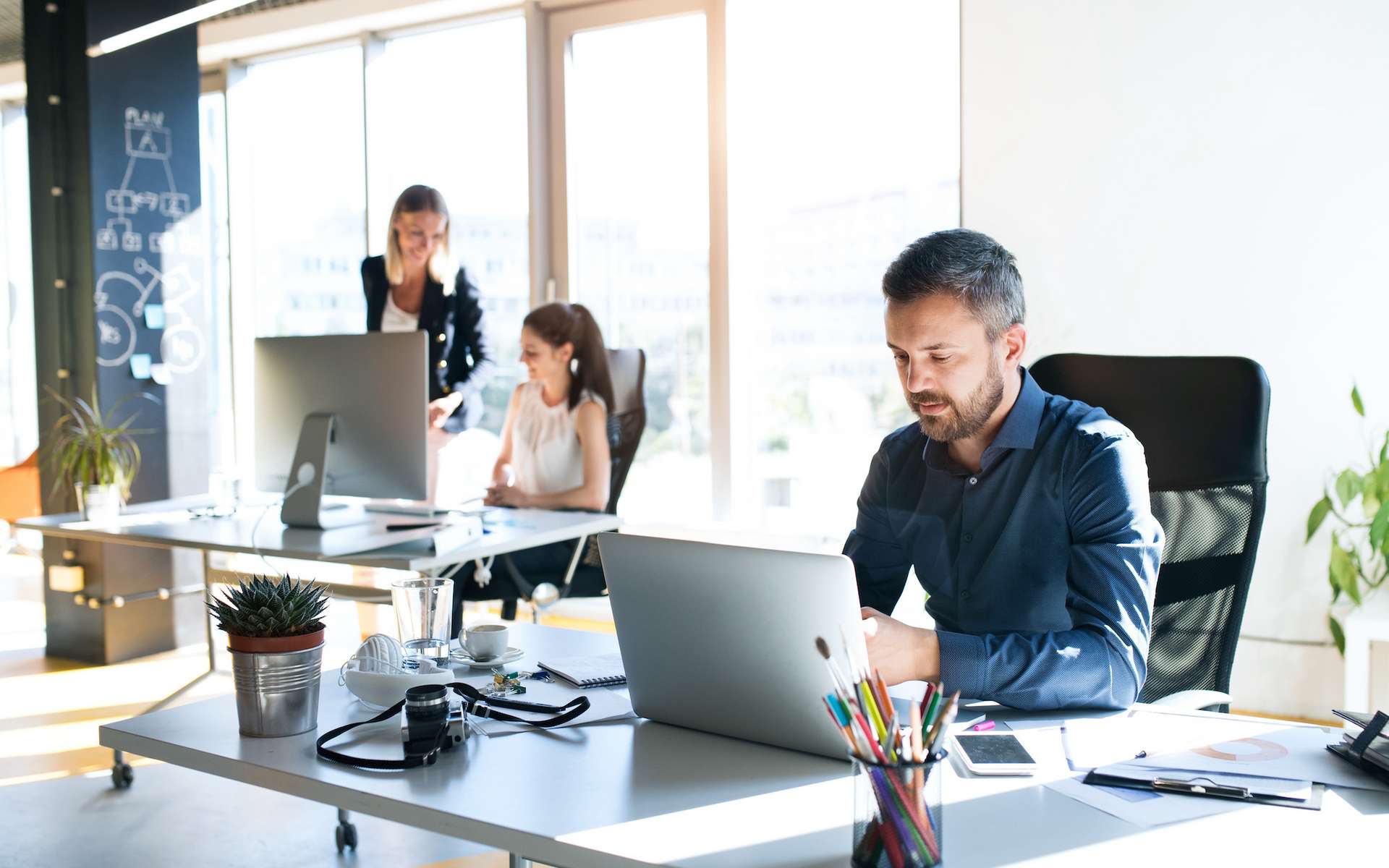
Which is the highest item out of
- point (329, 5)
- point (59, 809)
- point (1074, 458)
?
point (329, 5)

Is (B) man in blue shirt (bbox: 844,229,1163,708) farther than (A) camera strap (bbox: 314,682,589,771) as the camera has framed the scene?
Yes

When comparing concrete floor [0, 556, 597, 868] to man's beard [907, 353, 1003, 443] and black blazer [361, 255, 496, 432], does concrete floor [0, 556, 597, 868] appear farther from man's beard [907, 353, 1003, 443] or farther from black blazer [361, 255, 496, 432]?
man's beard [907, 353, 1003, 443]

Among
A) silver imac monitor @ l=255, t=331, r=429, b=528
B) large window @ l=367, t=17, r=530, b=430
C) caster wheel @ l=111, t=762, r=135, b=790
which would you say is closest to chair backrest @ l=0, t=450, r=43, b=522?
large window @ l=367, t=17, r=530, b=430

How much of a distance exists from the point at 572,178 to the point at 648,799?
4.22 m

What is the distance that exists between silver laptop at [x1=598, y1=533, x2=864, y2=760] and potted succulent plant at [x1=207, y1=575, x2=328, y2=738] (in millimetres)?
377

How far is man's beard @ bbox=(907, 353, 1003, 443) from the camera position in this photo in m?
1.70

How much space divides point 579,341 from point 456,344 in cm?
66

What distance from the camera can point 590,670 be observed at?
1.62m

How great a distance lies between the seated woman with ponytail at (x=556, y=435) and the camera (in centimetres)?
346

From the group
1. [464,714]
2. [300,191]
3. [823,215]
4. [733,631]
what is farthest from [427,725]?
[300,191]

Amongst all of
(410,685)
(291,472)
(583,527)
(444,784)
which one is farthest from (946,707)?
(291,472)

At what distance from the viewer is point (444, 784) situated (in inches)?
46.8

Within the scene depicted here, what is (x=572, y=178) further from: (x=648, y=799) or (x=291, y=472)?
(x=648, y=799)

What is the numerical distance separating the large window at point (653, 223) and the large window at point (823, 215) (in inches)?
7.6
